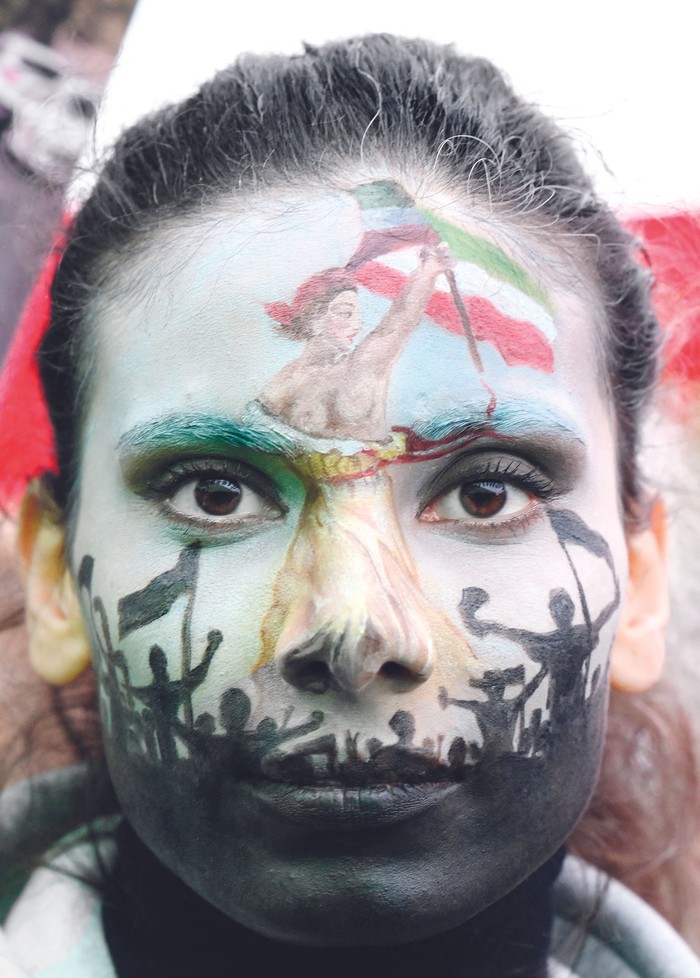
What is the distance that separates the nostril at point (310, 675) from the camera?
4.28 ft

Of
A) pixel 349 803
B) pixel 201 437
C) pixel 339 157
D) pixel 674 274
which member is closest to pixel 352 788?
pixel 349 803

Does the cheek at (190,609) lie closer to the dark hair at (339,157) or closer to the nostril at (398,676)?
the nostril at (398,676)

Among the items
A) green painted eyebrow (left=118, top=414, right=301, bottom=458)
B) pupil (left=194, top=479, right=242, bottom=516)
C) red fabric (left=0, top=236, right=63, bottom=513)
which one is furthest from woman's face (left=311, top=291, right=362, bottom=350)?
red fabric (left=0, top=236, right=63, bottom=513)

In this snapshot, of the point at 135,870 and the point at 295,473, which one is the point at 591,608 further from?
the point at 135,870

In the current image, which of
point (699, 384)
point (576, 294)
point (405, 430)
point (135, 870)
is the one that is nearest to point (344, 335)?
point (405, 430)

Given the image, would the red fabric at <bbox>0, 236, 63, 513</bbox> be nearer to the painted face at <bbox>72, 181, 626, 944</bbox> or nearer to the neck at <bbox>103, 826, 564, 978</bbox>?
the painted face at <bbox>72, 181, 626, 944</bbox>

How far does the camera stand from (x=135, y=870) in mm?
1797

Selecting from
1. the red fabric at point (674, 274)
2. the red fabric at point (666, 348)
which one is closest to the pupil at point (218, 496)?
the red fabric at point (666, 348)

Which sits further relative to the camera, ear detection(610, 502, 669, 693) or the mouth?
ear detection(610, 502, 669, 693)

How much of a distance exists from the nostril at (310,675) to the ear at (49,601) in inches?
21.4

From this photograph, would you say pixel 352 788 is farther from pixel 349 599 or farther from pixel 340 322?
pixel 340 322

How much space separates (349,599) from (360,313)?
45 centimetres

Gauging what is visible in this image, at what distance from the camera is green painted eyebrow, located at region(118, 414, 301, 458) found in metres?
1.42

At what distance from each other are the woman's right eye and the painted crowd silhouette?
0.24 feet
